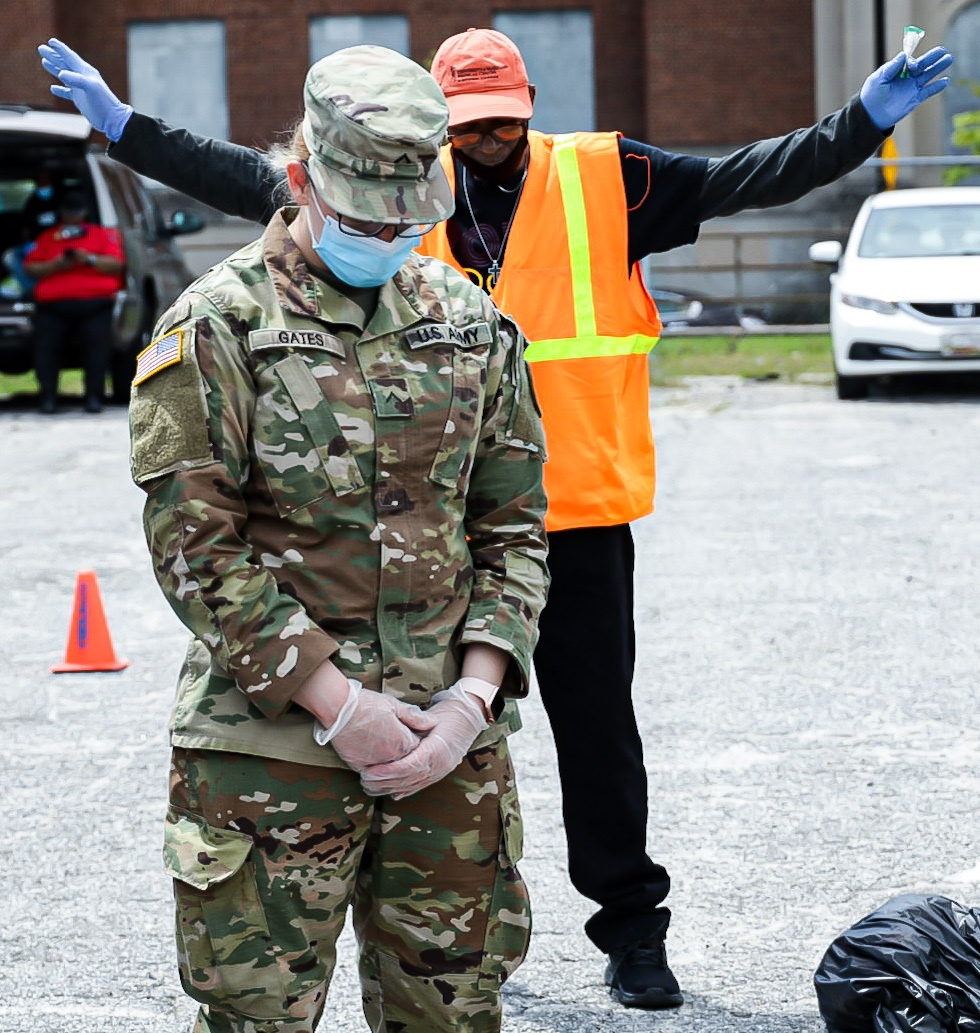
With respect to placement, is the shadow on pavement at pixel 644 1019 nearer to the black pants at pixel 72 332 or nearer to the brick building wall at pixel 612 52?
the black pants at pixel 72 332

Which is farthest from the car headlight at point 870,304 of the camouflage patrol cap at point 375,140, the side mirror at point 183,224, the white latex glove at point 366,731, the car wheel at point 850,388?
the white latex glove at point 366,731

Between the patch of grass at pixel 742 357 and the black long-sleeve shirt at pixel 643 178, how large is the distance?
13359 mm

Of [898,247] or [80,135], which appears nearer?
[80,135]

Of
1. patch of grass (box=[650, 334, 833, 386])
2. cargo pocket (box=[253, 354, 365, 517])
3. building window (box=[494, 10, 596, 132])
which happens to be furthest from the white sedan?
building window (box=[494, 10, 596, 132])

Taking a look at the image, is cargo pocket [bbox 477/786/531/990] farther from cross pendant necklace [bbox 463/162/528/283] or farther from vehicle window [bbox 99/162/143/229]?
vehicle window [bbox 99/162/143/229]

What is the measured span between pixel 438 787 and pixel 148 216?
1412cm

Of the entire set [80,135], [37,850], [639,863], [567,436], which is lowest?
[37,850]

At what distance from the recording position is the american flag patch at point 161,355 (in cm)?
261

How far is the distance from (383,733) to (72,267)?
1265 centimetres

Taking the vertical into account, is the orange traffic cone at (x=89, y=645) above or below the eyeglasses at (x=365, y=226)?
below

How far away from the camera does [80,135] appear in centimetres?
1460

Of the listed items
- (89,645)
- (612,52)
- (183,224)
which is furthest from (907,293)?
(612,52)

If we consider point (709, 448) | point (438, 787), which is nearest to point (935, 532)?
point (709, 448)

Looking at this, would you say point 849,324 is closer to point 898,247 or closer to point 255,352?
point 898,247
